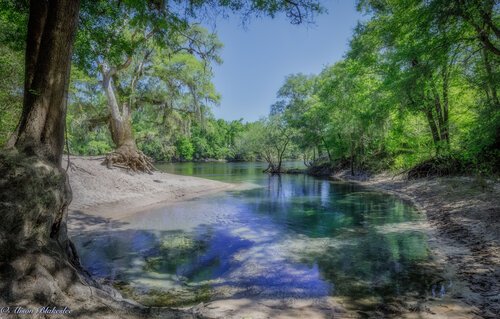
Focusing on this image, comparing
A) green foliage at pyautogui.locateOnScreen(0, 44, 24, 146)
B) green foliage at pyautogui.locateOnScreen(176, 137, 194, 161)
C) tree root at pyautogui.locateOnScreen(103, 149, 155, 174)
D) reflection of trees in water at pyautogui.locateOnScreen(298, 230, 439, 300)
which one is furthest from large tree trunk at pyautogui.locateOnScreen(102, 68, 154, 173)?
green foliage at pyautogui.locateOnScreen(176, 137, 194, 161)

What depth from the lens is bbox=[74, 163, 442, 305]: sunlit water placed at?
545cm

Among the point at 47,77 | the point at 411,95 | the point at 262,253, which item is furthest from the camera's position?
the point at 411,95

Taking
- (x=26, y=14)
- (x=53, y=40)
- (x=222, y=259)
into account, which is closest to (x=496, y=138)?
(x=222, y=259)

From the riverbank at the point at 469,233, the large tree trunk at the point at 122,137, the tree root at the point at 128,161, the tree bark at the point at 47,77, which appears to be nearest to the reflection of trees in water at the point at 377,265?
the riverbank at the point at 469,233

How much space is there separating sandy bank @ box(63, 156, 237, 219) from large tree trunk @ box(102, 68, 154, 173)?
0.92 m

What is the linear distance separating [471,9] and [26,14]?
10500 mm

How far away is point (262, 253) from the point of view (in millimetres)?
7625

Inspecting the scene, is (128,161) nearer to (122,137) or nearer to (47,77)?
(122,137)

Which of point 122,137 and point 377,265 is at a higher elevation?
point 122,137

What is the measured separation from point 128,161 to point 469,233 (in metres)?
18.6

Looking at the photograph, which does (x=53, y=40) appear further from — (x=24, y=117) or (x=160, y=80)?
(x=160, y=80)

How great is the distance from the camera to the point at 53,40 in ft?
14.0

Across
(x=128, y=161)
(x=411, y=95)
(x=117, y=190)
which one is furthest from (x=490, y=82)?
(x=128, y=161)

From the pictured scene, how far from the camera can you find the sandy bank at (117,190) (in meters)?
12.7
